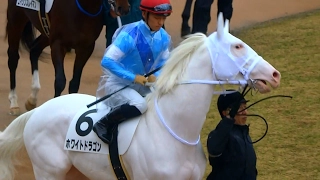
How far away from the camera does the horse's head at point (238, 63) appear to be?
4.00 metres

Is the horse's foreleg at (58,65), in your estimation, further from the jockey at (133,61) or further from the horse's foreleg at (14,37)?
the jockey at (133,61)

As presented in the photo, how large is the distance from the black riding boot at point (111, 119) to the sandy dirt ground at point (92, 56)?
6.81 ft

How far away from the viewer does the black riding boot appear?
14.4 ft

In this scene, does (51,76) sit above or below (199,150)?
below

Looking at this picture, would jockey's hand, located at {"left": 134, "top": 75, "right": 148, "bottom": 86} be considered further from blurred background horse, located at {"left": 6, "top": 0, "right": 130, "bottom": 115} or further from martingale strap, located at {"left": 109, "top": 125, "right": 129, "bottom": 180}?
blurred background horse, located at {"left": 6, "top": 0, "right": 130, "bottom": 115}

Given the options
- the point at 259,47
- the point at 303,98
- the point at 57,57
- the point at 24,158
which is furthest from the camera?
the point at 259,47

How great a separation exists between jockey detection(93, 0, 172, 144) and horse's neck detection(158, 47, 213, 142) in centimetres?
22

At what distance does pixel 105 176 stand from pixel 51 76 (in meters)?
5.24

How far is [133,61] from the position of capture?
452 centimetres

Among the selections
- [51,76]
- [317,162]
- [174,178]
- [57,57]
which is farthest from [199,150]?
[51,76]

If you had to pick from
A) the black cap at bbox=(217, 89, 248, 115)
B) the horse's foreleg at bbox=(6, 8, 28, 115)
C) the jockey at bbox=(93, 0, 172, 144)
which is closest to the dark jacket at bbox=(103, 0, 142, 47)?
the horse's foreleg at bbox=(6, 8, 28, 115)

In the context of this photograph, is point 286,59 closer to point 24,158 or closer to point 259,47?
point 259,47

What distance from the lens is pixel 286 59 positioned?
10062 millimetres

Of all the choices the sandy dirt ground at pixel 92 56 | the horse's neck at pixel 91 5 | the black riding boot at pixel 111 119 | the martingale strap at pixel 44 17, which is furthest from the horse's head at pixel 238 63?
the martingale strap at pixel 44 17
